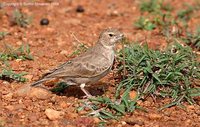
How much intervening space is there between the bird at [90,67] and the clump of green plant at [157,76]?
0.30 metres

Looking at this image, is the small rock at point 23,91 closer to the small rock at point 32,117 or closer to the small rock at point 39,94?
the small rock at point 39,94

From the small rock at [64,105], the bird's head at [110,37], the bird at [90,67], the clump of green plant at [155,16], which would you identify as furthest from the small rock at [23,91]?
the clump of green plant at [155,16]

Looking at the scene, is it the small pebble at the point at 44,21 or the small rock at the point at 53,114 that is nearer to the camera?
the small rock at the point at 53,114

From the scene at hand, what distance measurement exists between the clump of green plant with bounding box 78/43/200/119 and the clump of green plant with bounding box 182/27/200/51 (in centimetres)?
163

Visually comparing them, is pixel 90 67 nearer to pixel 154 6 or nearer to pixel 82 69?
pixel 82 69

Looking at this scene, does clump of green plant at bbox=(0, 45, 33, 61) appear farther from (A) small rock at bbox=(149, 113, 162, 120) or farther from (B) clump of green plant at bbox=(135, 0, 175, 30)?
(B) clump of green plant at bbox=(135, 0, 175, 30)

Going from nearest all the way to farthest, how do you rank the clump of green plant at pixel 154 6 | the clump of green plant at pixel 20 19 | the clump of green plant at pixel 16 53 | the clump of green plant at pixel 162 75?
the clump of green plant at pixel 162 75 → the clump of green plant at pixel 16 53 → the clump of green plant at pixel 20 19 → the clump of green plant at pixel 154 6

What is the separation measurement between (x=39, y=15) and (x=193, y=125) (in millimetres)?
4983

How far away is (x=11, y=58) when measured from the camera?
787cm

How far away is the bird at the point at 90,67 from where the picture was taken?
662 centimetres

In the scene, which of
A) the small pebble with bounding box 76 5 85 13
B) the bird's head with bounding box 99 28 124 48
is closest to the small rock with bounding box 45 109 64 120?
the bird's head with bounding box 99 28 124 48

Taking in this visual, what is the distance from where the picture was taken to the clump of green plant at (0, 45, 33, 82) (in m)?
7.07

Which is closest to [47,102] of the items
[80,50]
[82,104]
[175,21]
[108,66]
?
[82,104]

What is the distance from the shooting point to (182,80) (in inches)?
274
